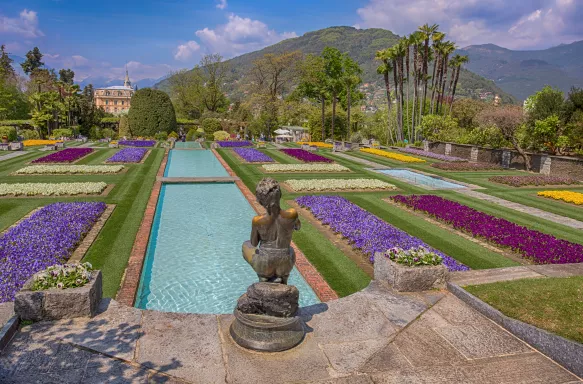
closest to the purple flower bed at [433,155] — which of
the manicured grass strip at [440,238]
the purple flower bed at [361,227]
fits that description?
the manicured grass strip at [440,238]

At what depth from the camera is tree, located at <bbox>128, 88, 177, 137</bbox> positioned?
5278cm

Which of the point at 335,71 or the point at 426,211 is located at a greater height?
the point at 335,71

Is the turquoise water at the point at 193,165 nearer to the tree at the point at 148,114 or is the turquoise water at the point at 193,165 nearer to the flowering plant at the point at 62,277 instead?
the tree at the point at 148,114

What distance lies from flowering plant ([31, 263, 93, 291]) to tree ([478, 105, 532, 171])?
1199 inches

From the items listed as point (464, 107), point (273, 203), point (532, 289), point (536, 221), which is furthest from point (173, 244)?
point (464, 107)

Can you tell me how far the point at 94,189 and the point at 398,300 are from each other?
15.2 meters

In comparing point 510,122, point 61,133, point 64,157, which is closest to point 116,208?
point 64,157

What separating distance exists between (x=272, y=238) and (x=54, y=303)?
3399 mm

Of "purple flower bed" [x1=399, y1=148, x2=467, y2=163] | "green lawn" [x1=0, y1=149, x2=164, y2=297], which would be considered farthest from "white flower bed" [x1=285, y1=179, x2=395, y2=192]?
"purple flower bed" [x1=399, y1=148, x2=467, y2=163]

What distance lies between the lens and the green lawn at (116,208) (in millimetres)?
9766

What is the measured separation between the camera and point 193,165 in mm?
29422

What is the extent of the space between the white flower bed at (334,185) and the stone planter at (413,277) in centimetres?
1225

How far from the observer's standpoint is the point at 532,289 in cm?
718

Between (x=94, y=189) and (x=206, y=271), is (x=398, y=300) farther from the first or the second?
(x=94, y=189)
